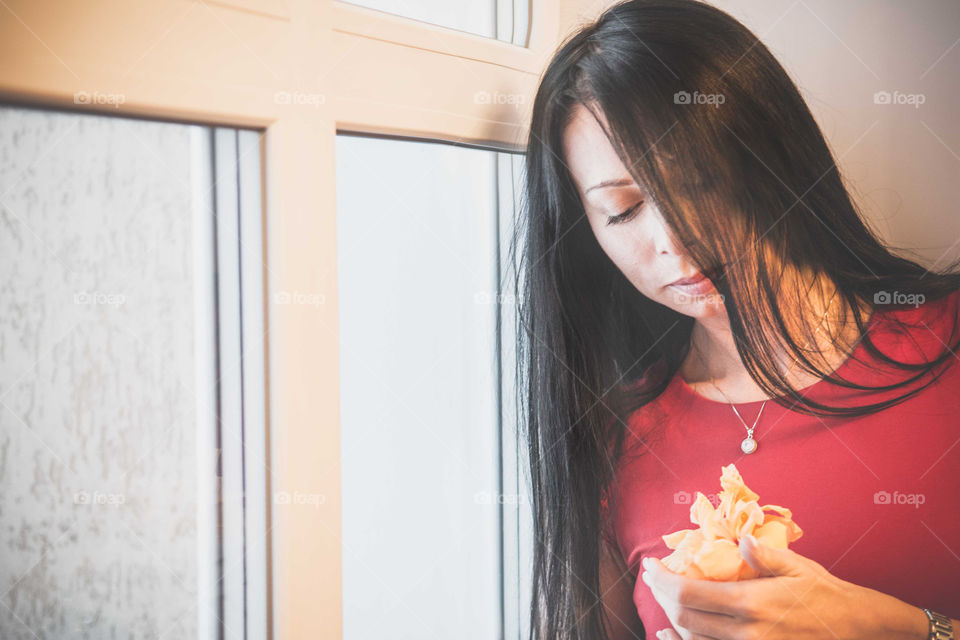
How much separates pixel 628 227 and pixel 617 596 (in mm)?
526

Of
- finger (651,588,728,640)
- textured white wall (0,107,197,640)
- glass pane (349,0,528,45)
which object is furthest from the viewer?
glass pane (349,0,528,45)

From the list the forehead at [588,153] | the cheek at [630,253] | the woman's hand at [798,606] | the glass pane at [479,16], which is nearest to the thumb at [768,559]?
the woman's hand at [798,606]

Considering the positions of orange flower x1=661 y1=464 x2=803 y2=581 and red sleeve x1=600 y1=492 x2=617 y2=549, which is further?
red sleeve x1=600 y1=492 x2=617 y2=549

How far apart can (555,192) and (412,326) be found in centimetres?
26

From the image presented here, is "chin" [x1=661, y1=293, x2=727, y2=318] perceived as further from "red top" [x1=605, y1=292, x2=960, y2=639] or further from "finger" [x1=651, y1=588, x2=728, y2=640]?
"finger" [x1=651, y1=588, x2=728, y2=640]

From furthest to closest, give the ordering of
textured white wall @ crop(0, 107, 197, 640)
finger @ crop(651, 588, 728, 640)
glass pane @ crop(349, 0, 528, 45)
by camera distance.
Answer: glass pane @ crop(349, 0, 528, 45) < finger @ crop(651, 588, 728, 640) < textured white wall @ crop(0, 107, 197, 640)

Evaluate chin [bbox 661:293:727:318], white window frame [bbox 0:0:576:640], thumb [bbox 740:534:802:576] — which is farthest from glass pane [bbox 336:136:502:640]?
thumb [bbox 740:534:802:576]

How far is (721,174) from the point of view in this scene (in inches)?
33.0

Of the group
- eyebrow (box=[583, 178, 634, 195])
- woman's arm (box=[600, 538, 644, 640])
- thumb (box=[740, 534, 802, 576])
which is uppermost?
eyebrow (box=[583, 178, 634, 195])

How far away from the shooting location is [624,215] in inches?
34.7

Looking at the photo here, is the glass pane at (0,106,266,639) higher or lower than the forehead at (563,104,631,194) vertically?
lower

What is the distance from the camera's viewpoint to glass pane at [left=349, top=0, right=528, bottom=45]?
91 centimetres

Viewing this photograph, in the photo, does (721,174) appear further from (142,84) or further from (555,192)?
(142,84)

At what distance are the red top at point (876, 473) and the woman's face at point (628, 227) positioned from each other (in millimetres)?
171
